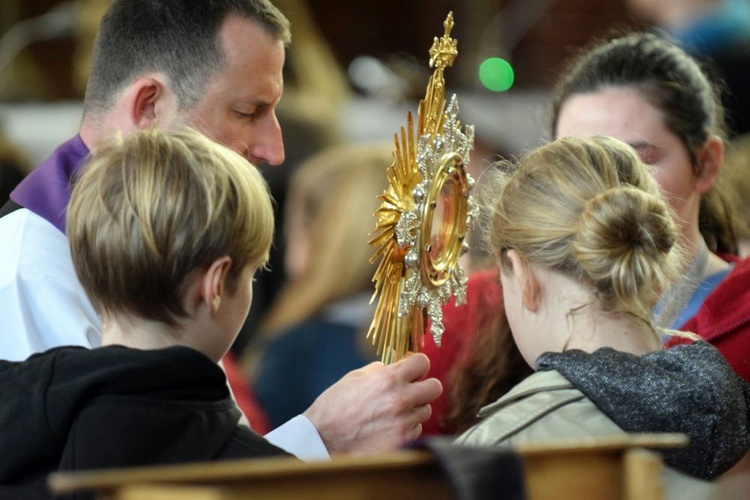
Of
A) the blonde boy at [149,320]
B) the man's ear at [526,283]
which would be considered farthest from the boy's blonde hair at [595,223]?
the blonde boy at [149,320]

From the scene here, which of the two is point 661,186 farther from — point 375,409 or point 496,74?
point 496,74

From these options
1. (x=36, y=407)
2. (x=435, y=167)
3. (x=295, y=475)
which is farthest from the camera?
(x=435, y=167)

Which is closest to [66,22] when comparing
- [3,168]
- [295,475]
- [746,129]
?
[3,168]

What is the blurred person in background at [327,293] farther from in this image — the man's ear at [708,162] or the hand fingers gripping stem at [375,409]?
the hand fingers gripping stem at [375,409]

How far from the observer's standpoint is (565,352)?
187cm

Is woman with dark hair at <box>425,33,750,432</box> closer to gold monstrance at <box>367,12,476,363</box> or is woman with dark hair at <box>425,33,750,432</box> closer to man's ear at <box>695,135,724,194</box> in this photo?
man's ear at <box>695,135,724,194</box>

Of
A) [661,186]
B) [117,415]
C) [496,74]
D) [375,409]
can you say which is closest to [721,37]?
[661,186]

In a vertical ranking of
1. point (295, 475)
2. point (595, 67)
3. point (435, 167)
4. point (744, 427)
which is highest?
point (595, 67)

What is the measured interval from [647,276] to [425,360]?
388 mm

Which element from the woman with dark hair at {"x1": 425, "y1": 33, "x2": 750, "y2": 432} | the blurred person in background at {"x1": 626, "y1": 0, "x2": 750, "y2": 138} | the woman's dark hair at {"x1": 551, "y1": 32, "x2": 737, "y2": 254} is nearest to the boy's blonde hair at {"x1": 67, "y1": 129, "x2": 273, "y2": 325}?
the woman with dark hair at {"x1": 425, "y1": 33, "x2": 750, "y2": 432}

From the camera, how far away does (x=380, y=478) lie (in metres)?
1.17

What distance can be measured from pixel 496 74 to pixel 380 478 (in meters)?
4.36

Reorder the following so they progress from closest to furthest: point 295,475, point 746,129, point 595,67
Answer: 1. point 295,475
2. point 595,67
3. point 746,129

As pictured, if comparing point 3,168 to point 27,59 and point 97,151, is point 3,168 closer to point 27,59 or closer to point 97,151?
point 27,59
